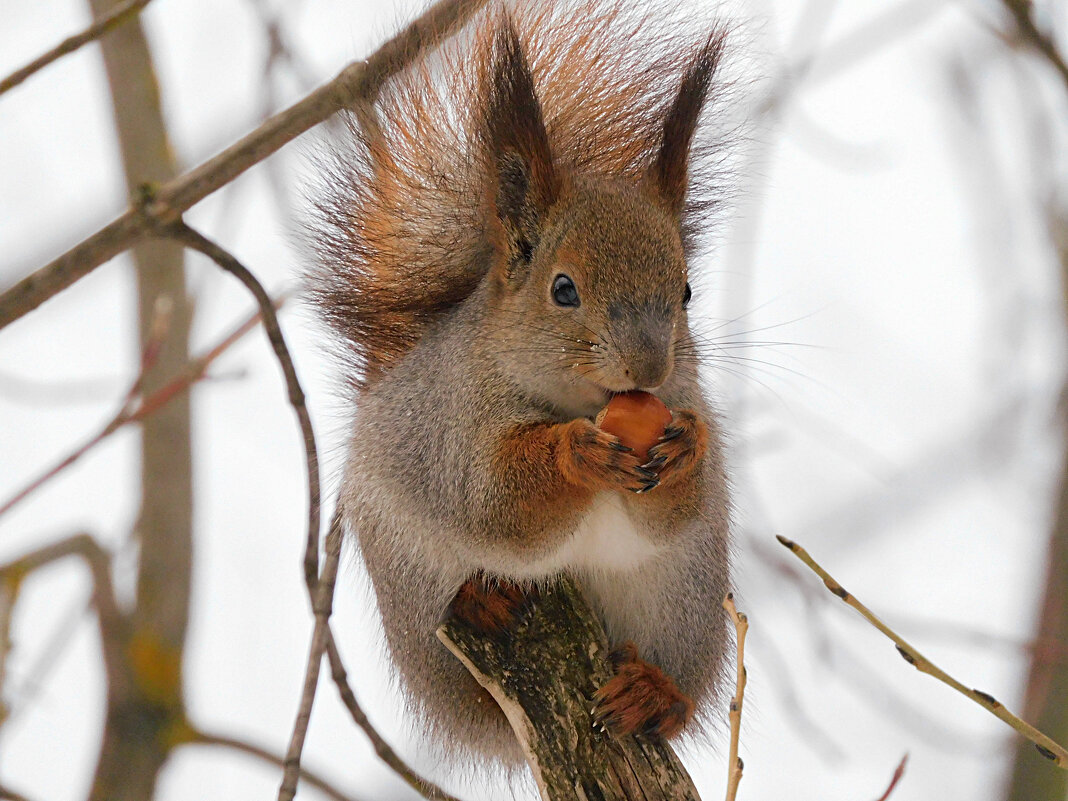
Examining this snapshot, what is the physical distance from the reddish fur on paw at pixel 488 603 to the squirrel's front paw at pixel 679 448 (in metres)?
0.42

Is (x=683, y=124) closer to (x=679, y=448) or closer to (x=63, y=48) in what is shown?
(x=679, y=448)

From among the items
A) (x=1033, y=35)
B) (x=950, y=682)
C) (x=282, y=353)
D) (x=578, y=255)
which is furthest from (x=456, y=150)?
(x=950, y=682)

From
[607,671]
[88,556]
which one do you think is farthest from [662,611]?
[88,556]

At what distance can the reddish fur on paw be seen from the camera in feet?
7.59

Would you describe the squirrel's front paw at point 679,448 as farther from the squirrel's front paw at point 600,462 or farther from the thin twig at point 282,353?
the thin twig at point 282,353

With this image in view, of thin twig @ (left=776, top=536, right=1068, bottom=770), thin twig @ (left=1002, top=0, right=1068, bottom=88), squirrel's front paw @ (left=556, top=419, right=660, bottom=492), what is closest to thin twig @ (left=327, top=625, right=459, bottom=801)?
squirrel's front paw @ (left=556, top=419, right=660, bottom=492)

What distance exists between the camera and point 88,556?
3.16 meters

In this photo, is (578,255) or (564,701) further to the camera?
(578,255)

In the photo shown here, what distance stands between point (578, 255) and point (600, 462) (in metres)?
0.45

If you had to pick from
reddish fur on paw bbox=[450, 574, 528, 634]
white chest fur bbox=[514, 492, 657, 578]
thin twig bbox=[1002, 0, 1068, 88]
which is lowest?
reddish fur on paw bbox=[450, 574, 528, 634]

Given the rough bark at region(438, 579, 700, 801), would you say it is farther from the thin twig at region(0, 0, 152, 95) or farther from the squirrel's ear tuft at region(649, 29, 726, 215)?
the thin twig at region(0, 0, 152, 95)

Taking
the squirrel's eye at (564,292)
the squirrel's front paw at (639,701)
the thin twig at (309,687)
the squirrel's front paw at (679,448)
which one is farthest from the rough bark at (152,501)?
the squirrel's front paw at (679,448)

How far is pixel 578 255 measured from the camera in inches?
89.7

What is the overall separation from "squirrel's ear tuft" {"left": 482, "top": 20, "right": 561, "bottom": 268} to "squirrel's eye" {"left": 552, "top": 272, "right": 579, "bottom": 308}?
5.2 inches
